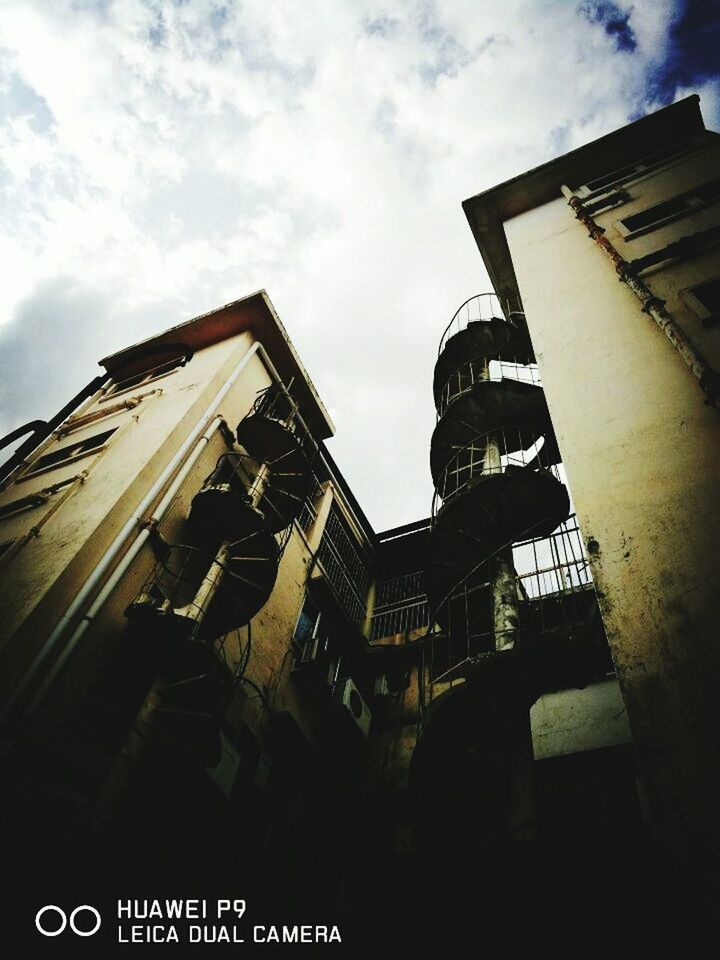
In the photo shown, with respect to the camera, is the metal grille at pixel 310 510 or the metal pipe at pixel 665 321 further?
the metal grille at pixel 310 510

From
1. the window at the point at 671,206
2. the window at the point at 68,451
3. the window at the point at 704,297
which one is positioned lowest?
the window at the point at 704,297

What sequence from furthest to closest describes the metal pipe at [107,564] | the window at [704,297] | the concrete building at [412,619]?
the window at [704,297] < the metal pipe at [107,564] < the concrete building at [412,619]

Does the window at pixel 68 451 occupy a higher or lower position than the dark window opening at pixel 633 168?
lower

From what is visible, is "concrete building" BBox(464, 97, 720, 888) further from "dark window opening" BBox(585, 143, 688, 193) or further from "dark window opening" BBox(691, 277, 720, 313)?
"dark window opening" BBox(585, 143, 688, 193)

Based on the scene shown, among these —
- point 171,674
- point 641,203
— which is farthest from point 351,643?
point 641,203

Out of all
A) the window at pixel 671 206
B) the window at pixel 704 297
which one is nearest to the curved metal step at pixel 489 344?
the window at pixel 671 206

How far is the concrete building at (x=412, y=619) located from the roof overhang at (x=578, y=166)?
8.31 feet

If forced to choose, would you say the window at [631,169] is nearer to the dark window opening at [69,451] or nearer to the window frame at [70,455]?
the window frame at [70,455]

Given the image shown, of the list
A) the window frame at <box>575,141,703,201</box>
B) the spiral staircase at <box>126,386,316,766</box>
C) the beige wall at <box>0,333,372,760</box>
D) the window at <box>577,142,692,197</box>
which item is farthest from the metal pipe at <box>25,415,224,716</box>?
the window at <box>577,142,692,197</box>

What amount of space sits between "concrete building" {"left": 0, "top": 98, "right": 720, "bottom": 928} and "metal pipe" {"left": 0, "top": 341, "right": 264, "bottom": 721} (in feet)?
0.16

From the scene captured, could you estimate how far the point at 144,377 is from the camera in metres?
17.8

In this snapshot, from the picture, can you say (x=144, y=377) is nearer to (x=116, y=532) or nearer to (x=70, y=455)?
(x=70, y=455)

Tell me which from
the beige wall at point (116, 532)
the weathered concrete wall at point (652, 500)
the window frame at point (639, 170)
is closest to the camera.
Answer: the weathered concrete wall at point (652, 500)

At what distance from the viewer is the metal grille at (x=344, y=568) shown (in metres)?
15.0
